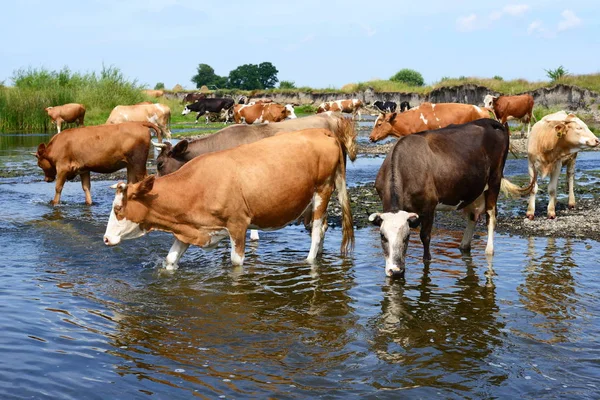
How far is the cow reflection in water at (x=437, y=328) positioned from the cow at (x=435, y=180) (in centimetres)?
49

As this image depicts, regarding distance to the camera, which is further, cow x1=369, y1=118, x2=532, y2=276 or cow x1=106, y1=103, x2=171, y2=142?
cow x1=106, y1=103, x2=171, y2=142

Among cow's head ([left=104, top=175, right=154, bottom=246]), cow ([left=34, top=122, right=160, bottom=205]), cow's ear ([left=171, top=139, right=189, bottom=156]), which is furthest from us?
cow ([left=34, top=122, right=160, bottom=205])

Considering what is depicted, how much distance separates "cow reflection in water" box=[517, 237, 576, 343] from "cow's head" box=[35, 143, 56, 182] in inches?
396

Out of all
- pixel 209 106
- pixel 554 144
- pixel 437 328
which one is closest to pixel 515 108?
pixel 554 144

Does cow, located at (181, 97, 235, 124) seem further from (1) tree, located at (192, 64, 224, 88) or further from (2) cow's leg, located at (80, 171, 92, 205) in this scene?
(1) tree, located at (192, 64, 224, 88)

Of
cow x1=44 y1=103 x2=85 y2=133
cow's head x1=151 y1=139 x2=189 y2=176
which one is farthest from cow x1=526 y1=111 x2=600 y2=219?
cow x1=44 y1=103 x2=85 y2=133

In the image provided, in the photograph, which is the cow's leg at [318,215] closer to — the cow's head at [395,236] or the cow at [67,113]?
the cow's head at [395,236]

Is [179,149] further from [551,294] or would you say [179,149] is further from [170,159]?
[551,294]

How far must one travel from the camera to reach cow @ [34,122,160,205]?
14.7m

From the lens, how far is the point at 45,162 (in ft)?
50.4

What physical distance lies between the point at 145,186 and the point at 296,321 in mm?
2545

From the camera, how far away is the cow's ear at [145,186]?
8.29 metres

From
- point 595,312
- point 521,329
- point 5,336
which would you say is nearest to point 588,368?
point 521,329

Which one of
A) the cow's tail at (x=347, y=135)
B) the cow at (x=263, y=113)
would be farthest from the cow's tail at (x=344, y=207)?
the cow at (x=263, y=113)
